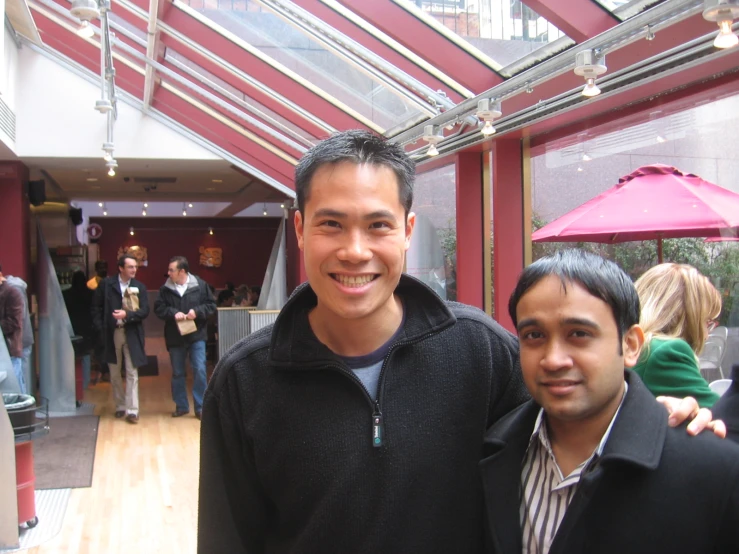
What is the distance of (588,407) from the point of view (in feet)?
4.16

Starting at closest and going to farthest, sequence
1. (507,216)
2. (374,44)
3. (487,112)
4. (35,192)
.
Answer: (487,112) → (374,44) → (507,216) → (35,192)

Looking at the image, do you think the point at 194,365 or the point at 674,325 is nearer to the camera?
the point at 674,325

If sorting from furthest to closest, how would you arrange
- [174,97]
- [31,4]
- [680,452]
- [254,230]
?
1. [254,230]
2. [174,97]
3. [31,4]
4. [680,452]

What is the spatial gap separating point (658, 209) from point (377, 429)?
229 cm

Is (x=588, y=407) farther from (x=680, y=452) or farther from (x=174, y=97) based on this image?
(x=174, y=97)

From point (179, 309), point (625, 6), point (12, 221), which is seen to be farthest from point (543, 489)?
point (12, 221)

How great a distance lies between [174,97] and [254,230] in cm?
914

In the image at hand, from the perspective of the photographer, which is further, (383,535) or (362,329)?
(362,329)

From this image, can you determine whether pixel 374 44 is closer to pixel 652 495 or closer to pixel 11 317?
pixel 652 495

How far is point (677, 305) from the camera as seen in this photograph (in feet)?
6.81

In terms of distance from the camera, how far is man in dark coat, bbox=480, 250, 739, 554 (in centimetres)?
115

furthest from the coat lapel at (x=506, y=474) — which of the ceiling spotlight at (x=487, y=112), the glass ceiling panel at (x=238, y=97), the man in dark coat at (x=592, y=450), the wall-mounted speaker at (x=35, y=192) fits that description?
the wall-mounted speaker at (x=35, y=192)

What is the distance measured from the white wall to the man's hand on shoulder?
7.70 m

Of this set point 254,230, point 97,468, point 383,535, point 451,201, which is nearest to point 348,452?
point 383,535
